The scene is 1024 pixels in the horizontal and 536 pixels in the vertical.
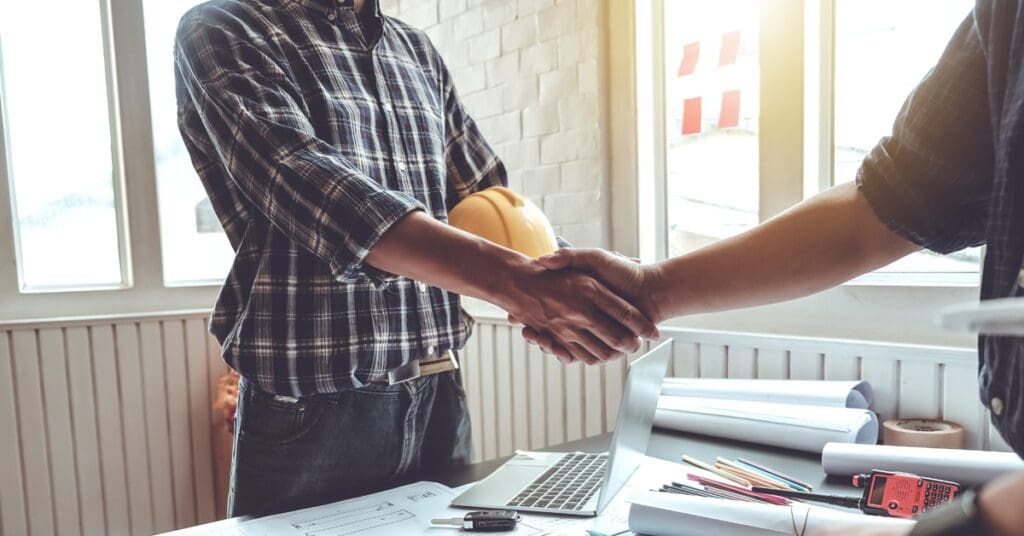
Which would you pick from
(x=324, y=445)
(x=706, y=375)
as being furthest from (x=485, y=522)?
(x=706, y=375)

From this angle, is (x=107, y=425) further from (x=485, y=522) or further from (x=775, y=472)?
(x=775, y=472)

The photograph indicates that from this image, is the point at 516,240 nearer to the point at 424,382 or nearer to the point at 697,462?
the point at 424,382

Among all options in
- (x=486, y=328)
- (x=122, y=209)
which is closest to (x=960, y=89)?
(x=486, y=328)

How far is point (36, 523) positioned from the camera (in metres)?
2.17

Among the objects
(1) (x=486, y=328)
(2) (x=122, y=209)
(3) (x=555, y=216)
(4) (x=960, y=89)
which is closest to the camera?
(4) (x=960, y=89)

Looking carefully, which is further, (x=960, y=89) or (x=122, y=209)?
(x=122, y=209)

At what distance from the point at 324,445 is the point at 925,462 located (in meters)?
0.85

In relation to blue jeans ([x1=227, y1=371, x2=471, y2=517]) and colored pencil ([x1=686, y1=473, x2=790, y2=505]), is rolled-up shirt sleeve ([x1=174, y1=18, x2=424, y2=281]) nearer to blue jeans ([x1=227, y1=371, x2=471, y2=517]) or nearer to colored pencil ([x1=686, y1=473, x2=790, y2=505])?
blue jeans ([x1=227, y1=371, x2=471, y2=517])

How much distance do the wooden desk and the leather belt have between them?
0.16 metres

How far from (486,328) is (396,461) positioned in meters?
1.18

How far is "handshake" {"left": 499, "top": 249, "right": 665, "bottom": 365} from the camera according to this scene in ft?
3.48

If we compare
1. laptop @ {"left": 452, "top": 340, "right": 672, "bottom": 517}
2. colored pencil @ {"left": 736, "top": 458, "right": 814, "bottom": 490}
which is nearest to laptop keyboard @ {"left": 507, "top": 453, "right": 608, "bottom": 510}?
laptop @ {"left": 452, "top": 340, "right": 672, "bottom": 517}

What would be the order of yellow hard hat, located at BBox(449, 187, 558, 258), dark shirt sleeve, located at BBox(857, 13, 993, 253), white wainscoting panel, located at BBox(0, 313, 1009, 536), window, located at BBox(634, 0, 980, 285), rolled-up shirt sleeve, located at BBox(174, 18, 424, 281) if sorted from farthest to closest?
white wainscoting panel, located at BBox(0, 313, 1009, 536)
window, located at BBox(634, 0, 980, 285)
yellow hard hat, located at BBox(449, 187, 558, 258)
rolled-up shirt sleeve, located at BBox(174, 18, 424, 281)
dark shirt sleeve, located at BBox(857, 13, 993, 253)

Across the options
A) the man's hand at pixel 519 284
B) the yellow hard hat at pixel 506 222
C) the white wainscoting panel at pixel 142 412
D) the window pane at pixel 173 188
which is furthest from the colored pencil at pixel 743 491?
the window pane at pixel 173 188
